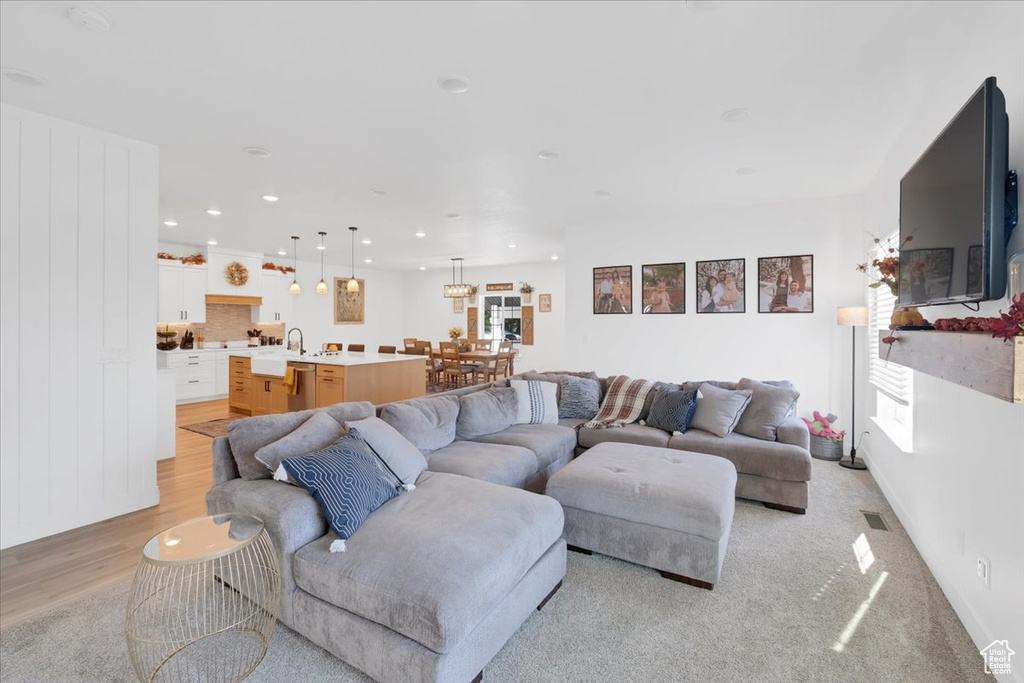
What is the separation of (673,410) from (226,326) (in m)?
8.08

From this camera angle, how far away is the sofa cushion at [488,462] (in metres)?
2.88

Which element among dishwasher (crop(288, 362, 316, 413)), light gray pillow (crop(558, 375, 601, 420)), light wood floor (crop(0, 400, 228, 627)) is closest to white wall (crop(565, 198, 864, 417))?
light gray pillow (crop(558, 375, 601, 420))

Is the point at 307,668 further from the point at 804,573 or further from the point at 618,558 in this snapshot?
the point at 804,573

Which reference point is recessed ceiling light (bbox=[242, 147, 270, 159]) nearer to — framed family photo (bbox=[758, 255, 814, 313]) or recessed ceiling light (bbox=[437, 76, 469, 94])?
recessed ceiling light (bbox=[437, 76, 469, 94])

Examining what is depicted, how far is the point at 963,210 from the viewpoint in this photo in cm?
184

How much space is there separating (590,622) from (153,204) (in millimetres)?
4068

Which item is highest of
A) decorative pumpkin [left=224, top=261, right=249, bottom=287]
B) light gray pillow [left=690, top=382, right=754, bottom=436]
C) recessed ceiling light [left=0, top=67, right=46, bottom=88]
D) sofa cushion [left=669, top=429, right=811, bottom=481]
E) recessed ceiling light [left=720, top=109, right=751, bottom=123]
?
recessed ceiling light [left=720, top=109, right=751, bottom=123]

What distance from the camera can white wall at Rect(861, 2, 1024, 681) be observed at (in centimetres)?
174

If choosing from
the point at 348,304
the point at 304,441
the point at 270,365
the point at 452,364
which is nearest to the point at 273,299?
the point at 348,304

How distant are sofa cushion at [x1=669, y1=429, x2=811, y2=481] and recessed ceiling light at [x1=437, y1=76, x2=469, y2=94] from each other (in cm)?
293

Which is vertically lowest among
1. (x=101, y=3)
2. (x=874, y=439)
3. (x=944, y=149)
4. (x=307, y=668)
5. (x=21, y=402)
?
(x=307, y=668)

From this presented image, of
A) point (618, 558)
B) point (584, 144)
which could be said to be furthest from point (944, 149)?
point (618, 558)

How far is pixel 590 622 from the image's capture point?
2119 mm

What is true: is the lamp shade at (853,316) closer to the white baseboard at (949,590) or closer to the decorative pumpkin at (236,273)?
the white baseboard at (949,590)
